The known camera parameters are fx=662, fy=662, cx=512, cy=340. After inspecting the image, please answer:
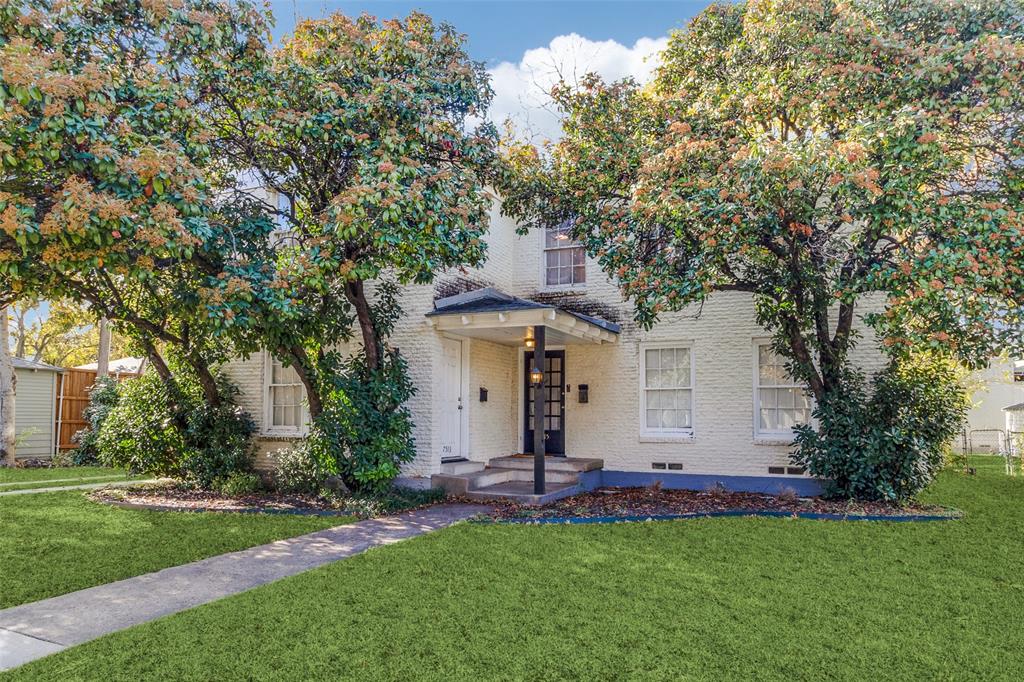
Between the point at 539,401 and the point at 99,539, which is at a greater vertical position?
the point at 539,401

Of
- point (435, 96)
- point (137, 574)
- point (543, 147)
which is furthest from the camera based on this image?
point (543, 147)

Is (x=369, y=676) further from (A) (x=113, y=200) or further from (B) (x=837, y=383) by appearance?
(B) (x=837, y=383)

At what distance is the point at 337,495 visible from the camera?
992cm

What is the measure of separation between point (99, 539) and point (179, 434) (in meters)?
4.46

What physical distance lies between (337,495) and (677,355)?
6.46m

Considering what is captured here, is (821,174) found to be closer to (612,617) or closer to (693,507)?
(693,507)

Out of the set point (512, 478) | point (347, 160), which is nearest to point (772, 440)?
point (512, 478)

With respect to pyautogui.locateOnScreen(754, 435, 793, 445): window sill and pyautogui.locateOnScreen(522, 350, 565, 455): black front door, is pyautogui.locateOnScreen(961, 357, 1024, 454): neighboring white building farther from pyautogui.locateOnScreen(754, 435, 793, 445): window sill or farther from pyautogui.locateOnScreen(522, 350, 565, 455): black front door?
pyautogui.locateOnScreen(522, 350, 565, 455): black front door

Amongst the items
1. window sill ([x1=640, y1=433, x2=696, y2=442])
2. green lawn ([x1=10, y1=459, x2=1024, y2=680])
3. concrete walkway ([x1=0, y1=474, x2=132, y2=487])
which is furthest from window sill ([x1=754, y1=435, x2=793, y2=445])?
concrete walkway ([x1=0, y1=474, x2=132, y2=487])

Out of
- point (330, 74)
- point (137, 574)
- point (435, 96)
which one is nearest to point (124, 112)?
point (330, 74)

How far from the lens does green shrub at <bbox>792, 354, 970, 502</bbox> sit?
9.33 meters

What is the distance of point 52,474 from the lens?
551 inches

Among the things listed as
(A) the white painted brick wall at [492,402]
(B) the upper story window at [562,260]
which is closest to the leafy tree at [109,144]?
(A) the white painted brick wall at [492,402]

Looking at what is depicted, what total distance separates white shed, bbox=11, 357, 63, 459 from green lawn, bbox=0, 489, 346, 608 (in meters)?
7.65
